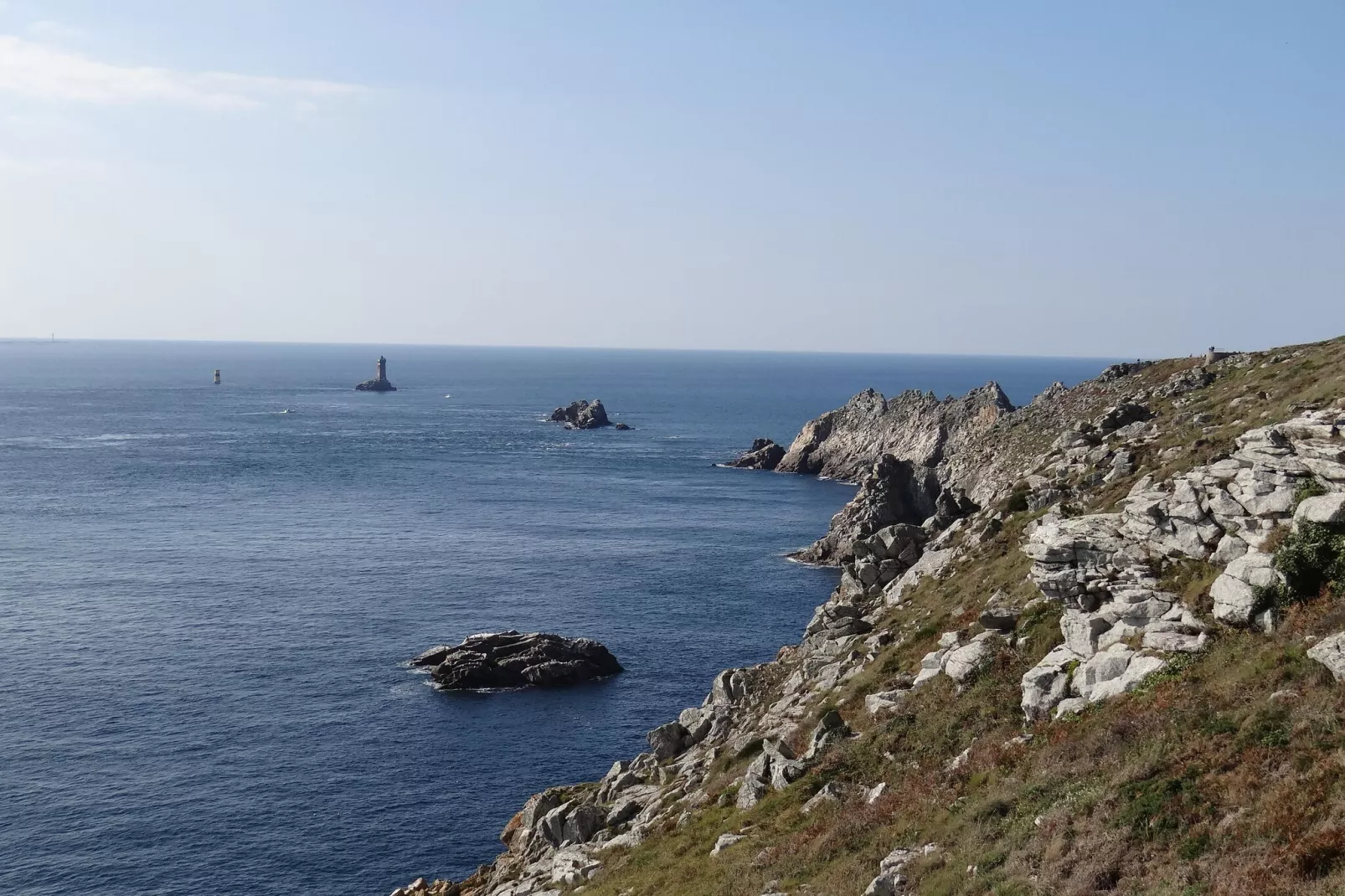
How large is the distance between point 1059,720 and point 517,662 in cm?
6423

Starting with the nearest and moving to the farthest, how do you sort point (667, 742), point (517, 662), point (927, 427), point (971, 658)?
point (971, 658), point (667, 742), point (517, 662), point (927, 427)

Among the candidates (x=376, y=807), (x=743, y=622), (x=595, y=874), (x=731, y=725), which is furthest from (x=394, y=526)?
(x=595, y=874)

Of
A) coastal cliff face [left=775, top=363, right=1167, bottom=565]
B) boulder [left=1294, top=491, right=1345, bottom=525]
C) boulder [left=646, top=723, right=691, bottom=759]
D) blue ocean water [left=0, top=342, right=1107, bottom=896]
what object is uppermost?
boulder [left=1294, top=491, right=1345, bottom=525]

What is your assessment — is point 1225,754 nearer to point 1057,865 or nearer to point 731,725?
point 1057,865

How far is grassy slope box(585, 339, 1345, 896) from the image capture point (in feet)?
67.3

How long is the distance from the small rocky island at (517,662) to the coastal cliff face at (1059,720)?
117ft

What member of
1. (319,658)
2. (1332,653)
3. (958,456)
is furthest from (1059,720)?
(958,456)

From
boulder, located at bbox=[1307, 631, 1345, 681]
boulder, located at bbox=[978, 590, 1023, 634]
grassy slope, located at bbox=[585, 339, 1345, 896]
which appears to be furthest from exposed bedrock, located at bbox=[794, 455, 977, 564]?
boulder, located at bbox=[1307, 631, 1345, 681]

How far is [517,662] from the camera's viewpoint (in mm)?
88125

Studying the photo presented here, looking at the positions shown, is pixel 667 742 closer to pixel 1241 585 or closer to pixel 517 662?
pixel 1241 585

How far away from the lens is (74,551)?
405ft

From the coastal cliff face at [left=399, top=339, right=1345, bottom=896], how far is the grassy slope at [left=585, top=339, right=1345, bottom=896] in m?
0.07

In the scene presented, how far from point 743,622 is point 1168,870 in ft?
265

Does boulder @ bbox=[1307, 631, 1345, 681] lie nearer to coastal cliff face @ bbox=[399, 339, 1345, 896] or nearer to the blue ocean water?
coastal cliff face @ bbox=[399, 339, 1345, 896]
